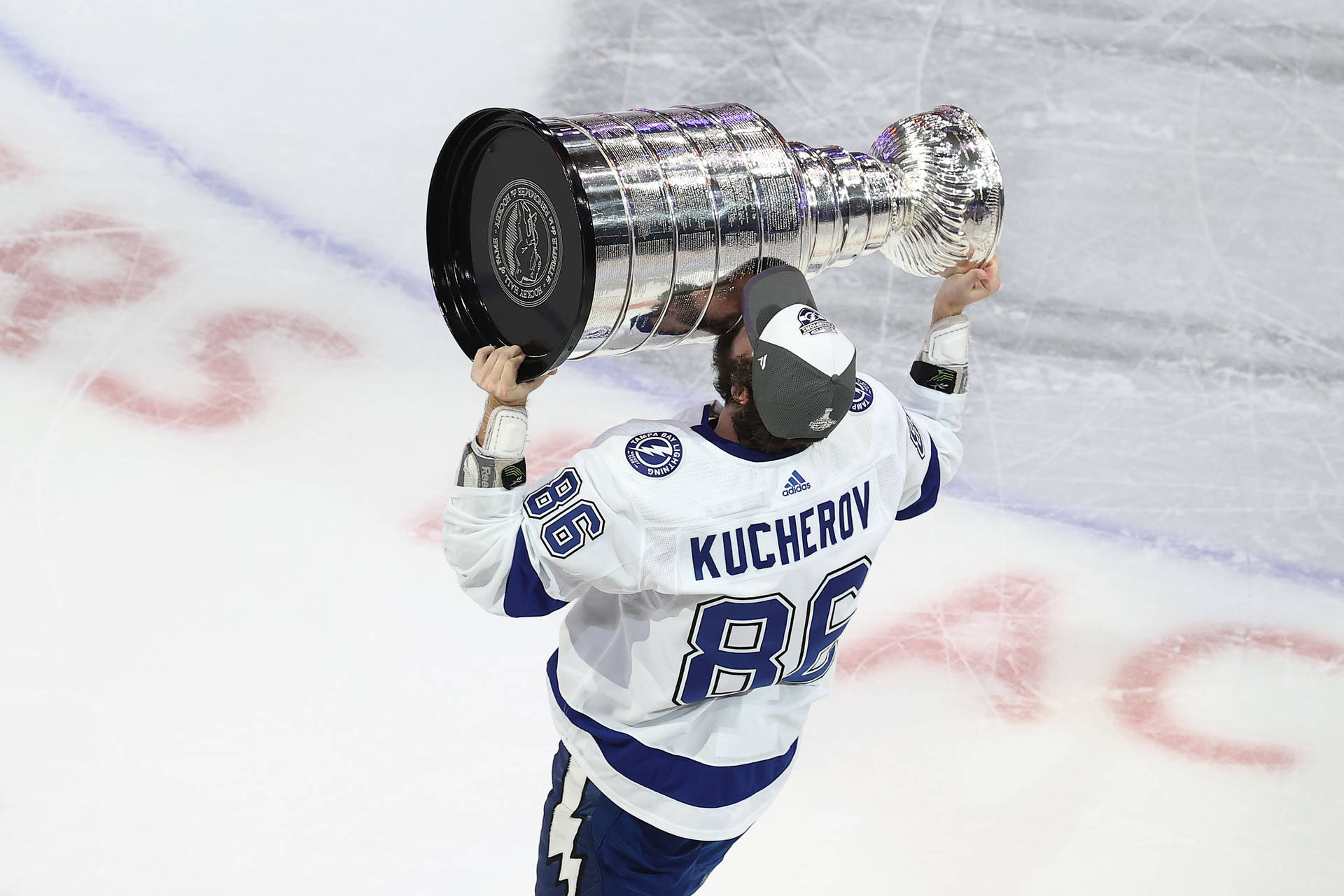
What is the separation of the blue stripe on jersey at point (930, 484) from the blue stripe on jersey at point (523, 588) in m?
0.66

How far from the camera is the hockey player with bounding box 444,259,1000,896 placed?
1590 mm

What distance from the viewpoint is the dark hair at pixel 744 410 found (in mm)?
1616

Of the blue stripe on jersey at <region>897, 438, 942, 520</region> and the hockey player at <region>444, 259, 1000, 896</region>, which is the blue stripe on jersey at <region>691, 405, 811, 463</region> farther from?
the blue stripe on jersey at <region>897, 438, 942, 520</region>

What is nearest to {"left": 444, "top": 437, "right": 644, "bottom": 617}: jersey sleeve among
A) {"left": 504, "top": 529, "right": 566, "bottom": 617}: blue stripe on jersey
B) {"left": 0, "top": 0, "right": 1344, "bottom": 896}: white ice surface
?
{"left": 504, "top": 529, "right": 566, "bottom": 617}: blue stripe on jersey

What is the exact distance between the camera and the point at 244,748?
2.55m

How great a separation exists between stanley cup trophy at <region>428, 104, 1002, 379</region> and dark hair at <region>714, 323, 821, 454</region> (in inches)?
2.3

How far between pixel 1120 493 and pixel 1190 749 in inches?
31.6

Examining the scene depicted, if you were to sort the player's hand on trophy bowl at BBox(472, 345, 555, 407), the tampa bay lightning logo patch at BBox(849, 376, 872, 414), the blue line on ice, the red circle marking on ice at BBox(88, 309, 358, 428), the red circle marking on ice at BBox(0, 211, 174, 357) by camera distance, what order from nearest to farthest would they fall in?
the player's hand on trophy bowl at BBox(472, 345, 555, 407) → the tampa bay lightning logo patch at BBox(849, 376, 872, 414) → the red circle marking on ice at BBox(88, 309, 358, 428) → the red circle marking on ice at BBox(0, 211, 174, 357) → the blue line on ice

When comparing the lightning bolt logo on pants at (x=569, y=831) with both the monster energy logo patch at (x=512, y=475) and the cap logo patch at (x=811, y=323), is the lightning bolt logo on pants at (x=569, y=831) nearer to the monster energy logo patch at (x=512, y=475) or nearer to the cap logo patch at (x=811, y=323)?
the monster energy logo patch at (x=512, y=475)

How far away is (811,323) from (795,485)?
24cm

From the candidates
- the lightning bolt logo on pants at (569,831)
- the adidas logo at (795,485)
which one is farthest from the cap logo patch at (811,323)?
the lightning bolt logo on pants at (569,831)

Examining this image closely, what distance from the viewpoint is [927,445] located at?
1954mm

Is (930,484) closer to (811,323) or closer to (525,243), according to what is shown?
(811,323)

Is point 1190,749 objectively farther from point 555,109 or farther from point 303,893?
point 555,109
